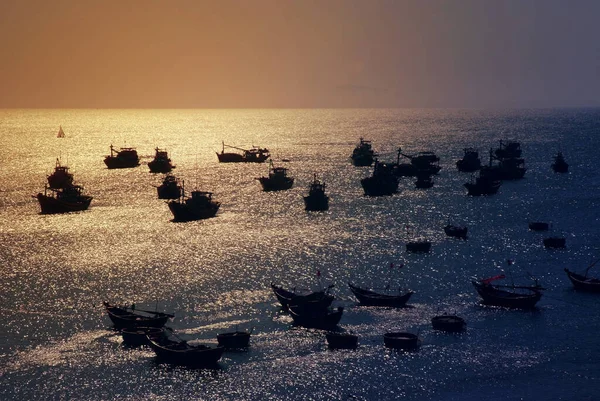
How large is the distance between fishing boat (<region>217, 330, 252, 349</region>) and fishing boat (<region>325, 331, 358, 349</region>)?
762 centimetres

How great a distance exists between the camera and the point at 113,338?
84.9 meters

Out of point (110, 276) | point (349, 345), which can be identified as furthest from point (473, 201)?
point (349, 345)

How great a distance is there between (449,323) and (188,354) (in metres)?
25.4

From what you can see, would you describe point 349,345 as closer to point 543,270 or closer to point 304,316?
point 304,316

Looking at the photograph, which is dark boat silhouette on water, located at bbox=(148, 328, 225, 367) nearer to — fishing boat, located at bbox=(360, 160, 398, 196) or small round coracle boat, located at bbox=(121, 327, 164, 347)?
small round coracle boat, located at bbox=(121, 327, 164, 347)

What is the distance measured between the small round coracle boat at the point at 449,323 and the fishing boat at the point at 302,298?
36.2 ft

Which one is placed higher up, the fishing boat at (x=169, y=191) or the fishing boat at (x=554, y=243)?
the fishing boat at (x=554, y=243)

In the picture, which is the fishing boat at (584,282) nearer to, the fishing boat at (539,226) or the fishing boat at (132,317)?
the fishing boat at (539,226)

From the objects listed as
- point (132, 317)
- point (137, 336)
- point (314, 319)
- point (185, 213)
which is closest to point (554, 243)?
point (314, 319)

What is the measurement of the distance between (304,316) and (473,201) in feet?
301

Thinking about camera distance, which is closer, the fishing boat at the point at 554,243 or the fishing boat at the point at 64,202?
the fishing boat at the point at 554,243

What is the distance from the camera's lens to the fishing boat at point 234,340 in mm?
80181

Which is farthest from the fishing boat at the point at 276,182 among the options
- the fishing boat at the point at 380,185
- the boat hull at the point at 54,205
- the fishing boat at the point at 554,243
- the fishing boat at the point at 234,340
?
the fishing boat at the point at 234,340

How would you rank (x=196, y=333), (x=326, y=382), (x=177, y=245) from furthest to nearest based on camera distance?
1. (x=177, y=245)
2. (x=196, y=333)
3. (x=326, y=382)
